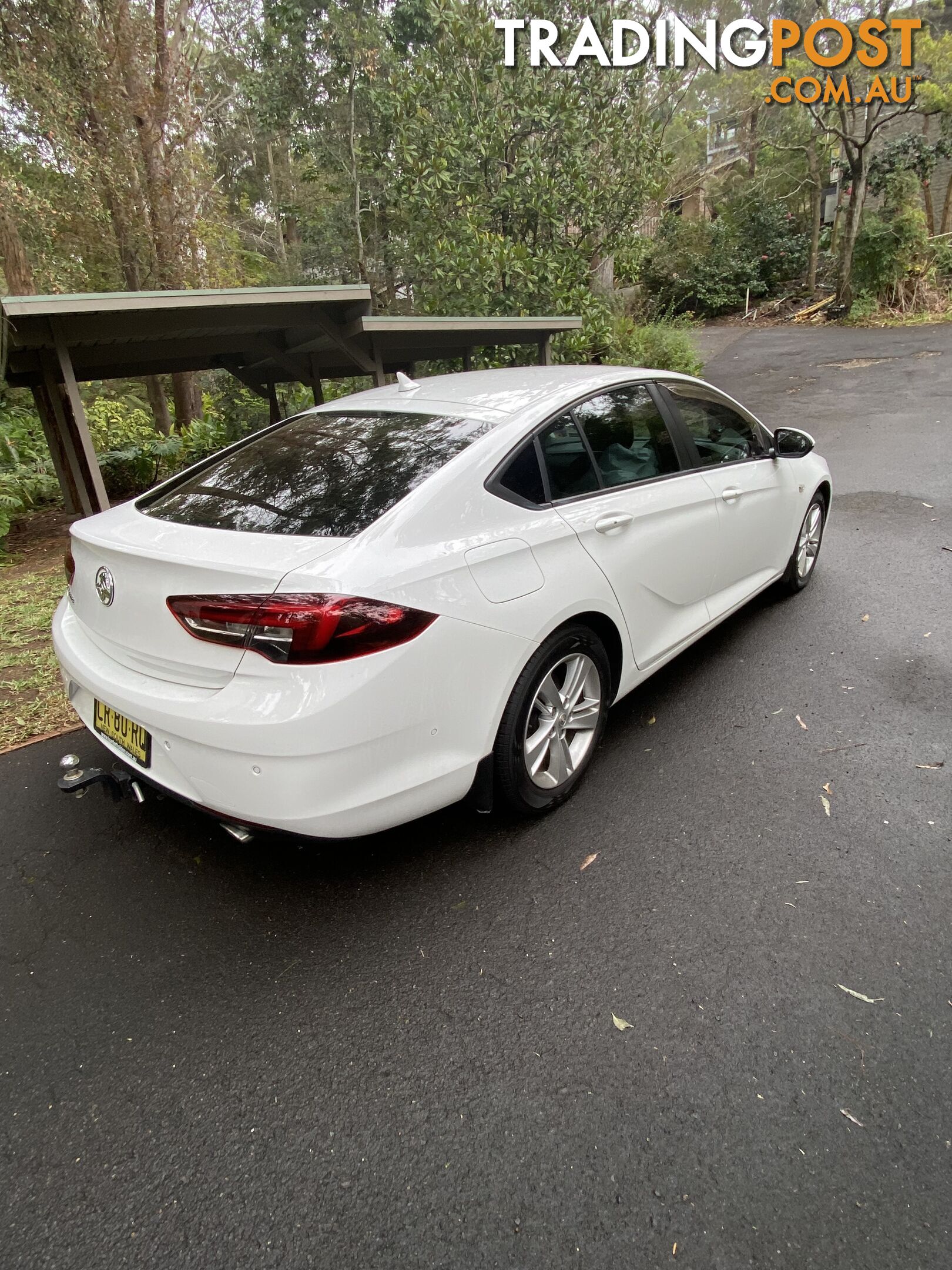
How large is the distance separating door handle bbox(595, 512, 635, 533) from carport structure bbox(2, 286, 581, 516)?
3.68 m

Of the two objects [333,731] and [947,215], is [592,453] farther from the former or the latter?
[947,215]

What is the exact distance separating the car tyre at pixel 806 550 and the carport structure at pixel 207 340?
11.9 feet

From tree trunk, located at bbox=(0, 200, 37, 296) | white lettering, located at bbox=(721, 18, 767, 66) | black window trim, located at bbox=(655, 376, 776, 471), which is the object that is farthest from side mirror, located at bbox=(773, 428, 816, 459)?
white lettering, located at bbox=(721, 18, 767, 66)

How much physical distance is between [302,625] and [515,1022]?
1.22 meters

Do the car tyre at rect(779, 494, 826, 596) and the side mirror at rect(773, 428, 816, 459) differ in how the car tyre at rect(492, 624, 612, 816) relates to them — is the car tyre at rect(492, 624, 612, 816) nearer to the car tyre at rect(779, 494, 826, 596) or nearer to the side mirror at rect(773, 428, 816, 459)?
the side mirror at rect(773, 428, 816, 459)

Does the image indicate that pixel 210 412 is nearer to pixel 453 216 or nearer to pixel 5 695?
pixel 453 216

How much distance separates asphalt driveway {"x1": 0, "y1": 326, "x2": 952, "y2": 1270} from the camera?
1.55 m

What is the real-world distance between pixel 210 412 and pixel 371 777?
12.9 metres

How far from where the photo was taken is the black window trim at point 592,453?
8.39ft

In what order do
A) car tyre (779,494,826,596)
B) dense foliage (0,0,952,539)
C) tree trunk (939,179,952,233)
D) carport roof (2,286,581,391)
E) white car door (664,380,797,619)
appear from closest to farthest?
white car door (664,380,797,619) < car tyre (779,494,826,596) < carport roof (2,286,581,391) < dense foliage (0,0,952,539) < tree trunk (939,179,952,233)

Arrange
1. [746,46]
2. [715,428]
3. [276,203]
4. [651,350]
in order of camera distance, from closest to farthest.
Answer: [715,428] < [651,350] < [746,46] < [276,203]

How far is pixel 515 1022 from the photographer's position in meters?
1.97

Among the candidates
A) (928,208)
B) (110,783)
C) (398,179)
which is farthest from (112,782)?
(928,208)

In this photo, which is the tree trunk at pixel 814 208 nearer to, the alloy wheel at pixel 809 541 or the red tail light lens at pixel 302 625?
the alloy wheel at pixel 809 541
